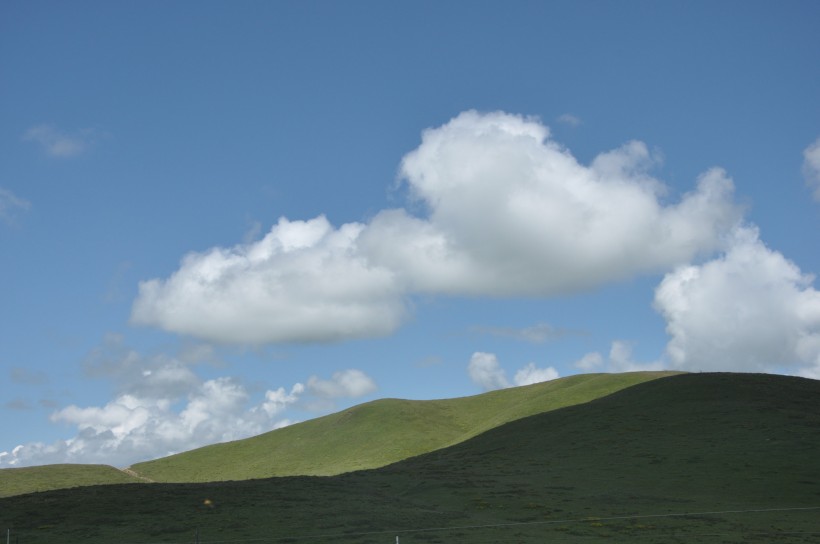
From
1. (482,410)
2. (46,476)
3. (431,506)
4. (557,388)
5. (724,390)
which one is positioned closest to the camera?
(431,506)

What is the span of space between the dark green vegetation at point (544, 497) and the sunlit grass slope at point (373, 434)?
158 feet

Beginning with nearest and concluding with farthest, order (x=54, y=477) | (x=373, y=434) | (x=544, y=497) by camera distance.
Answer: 1. (x=544, y=497)
2. (x=54, y=477)
3. (x=373, y=434)

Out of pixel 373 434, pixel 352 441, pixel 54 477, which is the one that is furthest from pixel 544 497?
pixel 373 434

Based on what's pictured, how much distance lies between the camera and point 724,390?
8856 centimetres

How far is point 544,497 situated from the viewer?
49656mm

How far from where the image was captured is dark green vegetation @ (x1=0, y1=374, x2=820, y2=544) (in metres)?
38.8

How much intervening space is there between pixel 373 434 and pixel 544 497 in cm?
9731

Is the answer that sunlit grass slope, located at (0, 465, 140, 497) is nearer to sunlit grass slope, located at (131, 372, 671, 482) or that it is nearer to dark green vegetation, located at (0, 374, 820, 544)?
sunlit grass slope, located at (131, 372, 671, 482)

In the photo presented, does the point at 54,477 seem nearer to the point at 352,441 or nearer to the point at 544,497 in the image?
the point at 352,441

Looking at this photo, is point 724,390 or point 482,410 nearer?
point 724,390

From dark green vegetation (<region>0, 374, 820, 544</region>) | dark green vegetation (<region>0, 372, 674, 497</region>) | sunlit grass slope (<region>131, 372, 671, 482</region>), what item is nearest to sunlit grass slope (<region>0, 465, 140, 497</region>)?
dark green vegetation (<region>0, 372, 674, 497</region>)

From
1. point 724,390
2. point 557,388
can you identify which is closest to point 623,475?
point 724,390

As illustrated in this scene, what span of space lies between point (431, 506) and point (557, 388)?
9975cm

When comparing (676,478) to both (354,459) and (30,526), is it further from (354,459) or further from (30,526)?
(354,459)
